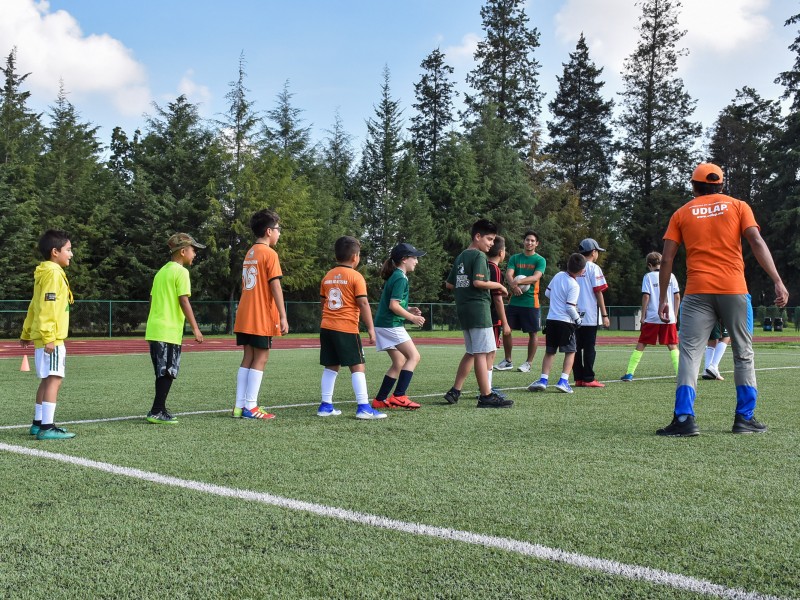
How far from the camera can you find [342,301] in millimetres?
7688

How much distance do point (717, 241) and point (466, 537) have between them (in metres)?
3.99

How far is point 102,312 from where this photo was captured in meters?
32.2

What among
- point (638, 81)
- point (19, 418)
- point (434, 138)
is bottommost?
point (19, 418)

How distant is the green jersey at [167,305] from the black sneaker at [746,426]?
4.82 meters

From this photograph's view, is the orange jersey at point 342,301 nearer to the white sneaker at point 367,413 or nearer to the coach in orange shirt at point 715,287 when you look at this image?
the white sneaker at point 367,413

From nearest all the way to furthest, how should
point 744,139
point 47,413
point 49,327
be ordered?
point 47,413 < point 49,327 < point 744,139

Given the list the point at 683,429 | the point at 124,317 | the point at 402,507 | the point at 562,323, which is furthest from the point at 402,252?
the point at 124,317

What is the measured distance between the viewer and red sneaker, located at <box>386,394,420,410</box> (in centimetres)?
830

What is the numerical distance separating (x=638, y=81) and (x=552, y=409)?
196 ft

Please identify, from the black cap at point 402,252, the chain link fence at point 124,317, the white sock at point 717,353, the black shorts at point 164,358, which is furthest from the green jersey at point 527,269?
the chain link fence at point 124,317

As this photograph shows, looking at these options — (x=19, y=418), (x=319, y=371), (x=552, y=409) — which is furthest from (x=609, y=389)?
(x=19, y=418)

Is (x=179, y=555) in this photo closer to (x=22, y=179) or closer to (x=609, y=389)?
(x=609, y=389)

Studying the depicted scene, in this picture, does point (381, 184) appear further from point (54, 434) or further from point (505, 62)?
point (54, 434)

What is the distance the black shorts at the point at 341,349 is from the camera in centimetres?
764
